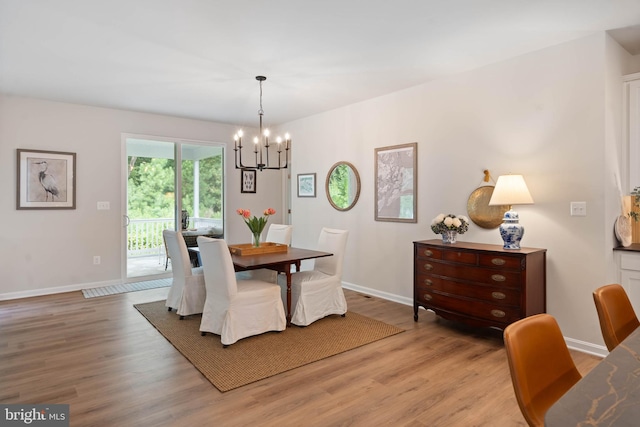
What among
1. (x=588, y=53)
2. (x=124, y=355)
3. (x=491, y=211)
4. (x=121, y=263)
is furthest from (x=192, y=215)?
(x=588, y=53)

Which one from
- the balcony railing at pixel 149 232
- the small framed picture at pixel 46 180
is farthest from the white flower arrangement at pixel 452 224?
the small framed picture at pixel 46 180

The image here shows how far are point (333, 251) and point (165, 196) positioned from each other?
11.0 ft

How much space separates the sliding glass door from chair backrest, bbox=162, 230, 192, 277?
6.54 ft

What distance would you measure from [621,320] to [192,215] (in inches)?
229

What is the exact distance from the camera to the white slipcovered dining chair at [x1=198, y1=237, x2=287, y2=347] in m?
3.25

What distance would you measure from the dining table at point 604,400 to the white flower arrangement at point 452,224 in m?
2.69

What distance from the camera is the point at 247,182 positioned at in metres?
6.77

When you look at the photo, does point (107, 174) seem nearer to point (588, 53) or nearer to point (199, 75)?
point (199, 75)

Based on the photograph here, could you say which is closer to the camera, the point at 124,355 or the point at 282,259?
the point at 124,355

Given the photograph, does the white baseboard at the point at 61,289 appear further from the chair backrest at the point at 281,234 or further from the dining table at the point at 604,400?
the dining table at the point at 604,400

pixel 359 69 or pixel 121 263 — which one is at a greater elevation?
pixel 359 69

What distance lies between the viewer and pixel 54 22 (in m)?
2.84

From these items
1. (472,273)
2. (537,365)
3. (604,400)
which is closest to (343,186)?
(472,273)

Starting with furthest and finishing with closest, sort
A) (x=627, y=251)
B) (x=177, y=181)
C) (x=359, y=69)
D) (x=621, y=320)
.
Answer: (x=177, y=181)
(x=359, y=69)
(x=627, y=251)
(x=621, y=320)
